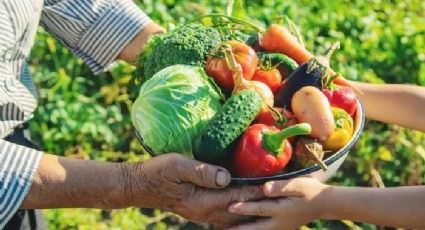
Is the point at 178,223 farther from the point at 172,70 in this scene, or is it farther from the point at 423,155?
the point at 172,70

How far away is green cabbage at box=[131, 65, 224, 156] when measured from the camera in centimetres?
192

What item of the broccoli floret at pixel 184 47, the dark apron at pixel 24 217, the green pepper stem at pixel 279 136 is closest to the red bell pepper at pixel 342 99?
the green pepper stem at pixel 279 136

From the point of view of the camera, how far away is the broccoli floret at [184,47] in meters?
2.02

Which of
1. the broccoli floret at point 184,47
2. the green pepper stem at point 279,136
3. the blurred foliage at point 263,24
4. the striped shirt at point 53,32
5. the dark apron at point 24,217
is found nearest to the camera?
the green pepper stem at point 279,136

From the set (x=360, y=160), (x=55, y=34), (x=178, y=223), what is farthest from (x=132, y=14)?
(x=360, y=160)

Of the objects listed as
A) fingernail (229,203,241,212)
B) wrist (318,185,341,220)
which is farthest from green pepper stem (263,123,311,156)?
wrist (318,185,341,220)

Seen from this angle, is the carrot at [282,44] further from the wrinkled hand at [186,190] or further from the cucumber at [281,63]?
the wrinkled hand at [186,190]

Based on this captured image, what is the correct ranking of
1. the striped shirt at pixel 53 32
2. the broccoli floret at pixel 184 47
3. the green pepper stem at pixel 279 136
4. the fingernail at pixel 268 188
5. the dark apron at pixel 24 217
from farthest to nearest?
the dark apron at pixel 24 217 < the striped shirt at pixel 53 32 < the broccoli floret at pixel 184 47 < the fingernail at pixel 268 188 < the green pepper stem at pixel 279 136

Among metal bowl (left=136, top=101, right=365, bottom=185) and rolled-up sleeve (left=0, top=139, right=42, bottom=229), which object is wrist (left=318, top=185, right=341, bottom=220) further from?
rolled-up sleeve (left=0, top=139, right=42, bottom=229)

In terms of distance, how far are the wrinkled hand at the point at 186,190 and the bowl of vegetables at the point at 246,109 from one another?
1.5 inches

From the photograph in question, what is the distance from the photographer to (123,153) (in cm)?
370

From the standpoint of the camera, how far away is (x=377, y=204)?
214cm

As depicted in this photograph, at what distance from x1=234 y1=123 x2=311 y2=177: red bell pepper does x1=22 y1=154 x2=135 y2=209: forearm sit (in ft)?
1.27

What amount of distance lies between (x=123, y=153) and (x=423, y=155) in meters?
1.43
